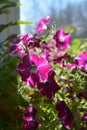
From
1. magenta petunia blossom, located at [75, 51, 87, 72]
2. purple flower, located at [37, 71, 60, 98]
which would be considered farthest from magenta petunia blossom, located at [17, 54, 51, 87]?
magenta petunia blossom, located at [75, 51, 87, 72]

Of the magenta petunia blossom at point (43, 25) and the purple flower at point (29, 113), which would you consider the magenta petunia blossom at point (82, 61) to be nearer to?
the purple flower at point (29, 113)

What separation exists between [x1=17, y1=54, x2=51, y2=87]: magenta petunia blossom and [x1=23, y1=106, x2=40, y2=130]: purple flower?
0.08m

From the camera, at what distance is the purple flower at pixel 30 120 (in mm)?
1009

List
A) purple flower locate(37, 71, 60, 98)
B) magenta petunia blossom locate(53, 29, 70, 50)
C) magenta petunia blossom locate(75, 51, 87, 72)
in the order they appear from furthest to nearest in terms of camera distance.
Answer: magenta petunia blossom locate(53, 29, 70, 50) < magenta petunia blossom locate(75, 51, 87, 72) < purple flower locate(37, 71, 60, 98)

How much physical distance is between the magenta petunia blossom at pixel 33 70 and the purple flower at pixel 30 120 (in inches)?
3.1

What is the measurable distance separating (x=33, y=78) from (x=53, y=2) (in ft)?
5.05

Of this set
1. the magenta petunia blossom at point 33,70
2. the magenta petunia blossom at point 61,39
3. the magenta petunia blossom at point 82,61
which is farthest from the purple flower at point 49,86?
the magenta petunia blossom at point 61,39

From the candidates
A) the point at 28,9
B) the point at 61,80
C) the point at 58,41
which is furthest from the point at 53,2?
the point at 61,80

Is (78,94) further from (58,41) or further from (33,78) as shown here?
(58,41)

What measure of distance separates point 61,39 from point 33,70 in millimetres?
544

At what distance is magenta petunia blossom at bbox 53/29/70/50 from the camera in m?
1.49

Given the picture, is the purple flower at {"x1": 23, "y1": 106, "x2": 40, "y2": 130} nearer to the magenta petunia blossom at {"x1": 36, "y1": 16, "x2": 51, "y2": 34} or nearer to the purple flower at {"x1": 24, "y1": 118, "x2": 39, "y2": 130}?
the purple flower at {"x1": 24, "y1": 118, "x2": 39, "y2": 130}

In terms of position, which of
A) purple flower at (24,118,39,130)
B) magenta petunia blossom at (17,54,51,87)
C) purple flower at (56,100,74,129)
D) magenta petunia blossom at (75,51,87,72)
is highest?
magenta petunia blossom at (17,54,51,87)

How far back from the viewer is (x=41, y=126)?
1062mm
